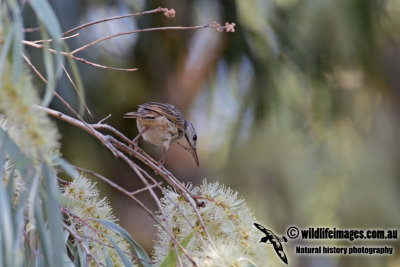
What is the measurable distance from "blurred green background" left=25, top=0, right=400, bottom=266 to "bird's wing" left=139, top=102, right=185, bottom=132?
240 centimetres

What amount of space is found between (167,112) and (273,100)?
3570mm

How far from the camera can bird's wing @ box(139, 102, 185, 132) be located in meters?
3.14

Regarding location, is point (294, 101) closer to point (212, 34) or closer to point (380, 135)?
point (212, 34)

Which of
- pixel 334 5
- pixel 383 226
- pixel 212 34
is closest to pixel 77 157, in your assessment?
pixel 212 34

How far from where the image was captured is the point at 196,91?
24.9ft

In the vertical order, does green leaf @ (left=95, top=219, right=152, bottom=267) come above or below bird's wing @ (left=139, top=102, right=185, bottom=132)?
below

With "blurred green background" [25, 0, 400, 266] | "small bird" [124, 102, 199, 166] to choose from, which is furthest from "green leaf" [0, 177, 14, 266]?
"blurred green background" [25, 0, 400, 266]

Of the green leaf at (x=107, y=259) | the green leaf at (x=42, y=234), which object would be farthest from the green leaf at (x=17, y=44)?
the green leaf at (x=107, y=259)

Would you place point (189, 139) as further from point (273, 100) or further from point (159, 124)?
point (273, 100)

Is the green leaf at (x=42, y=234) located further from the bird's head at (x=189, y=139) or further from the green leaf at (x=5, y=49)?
the bird's head at (x=189, y=139)

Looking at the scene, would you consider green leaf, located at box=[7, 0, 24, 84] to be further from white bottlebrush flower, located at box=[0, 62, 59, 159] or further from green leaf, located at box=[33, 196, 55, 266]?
green leaf, located at box=[33, 196, 55, 266]

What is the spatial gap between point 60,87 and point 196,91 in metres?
2.92

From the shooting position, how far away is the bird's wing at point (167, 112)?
124 inches

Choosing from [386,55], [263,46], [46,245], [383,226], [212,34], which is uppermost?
[386,55]
